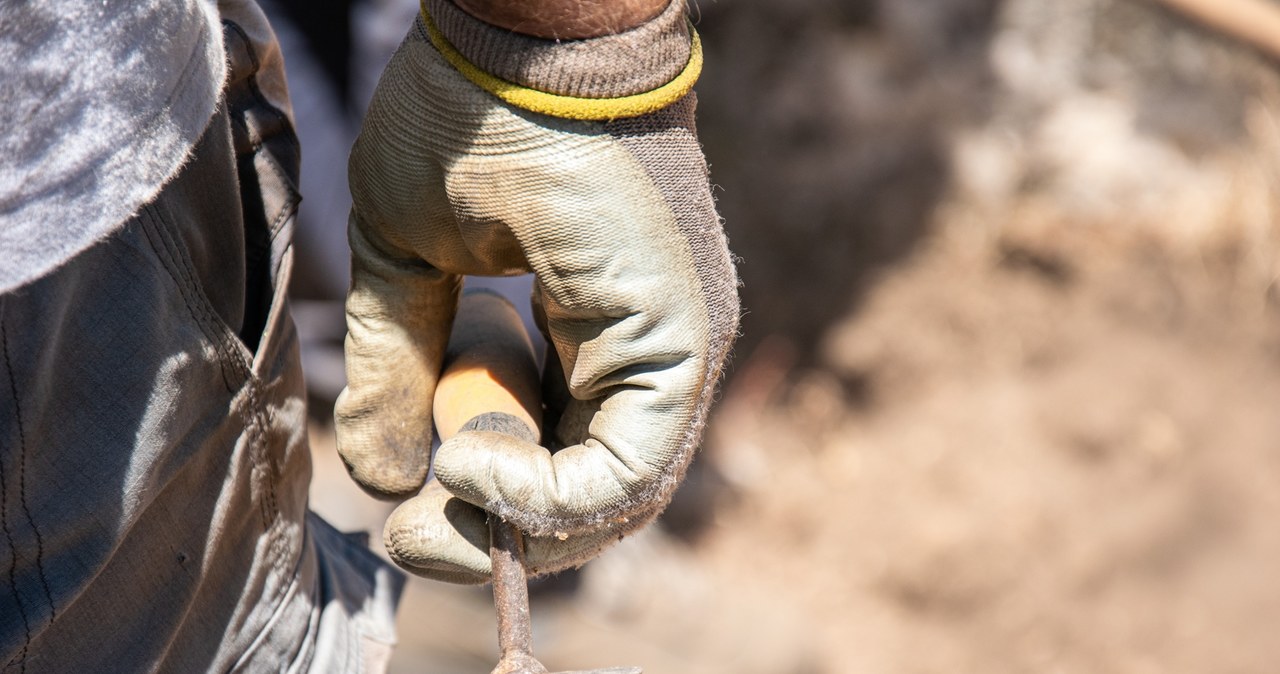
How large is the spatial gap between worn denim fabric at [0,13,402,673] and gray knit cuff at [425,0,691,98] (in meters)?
0.18

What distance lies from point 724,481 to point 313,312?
1.46 metres

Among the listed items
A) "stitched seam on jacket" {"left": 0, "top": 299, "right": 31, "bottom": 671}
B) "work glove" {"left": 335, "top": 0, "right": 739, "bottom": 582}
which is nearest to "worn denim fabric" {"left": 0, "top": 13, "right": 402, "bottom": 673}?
"stitched seam on jacket" {"left": 0, "top": 299, "right": 31, "bottom": 671}

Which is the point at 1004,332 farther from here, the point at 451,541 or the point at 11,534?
the point at 11,534

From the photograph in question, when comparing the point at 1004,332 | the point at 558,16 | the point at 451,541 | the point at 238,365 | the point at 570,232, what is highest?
the point at 558,16

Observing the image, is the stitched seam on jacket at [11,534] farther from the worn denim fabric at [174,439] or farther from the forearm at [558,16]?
the forearm at [558,16]

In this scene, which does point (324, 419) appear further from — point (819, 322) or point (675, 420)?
point (675, 420)

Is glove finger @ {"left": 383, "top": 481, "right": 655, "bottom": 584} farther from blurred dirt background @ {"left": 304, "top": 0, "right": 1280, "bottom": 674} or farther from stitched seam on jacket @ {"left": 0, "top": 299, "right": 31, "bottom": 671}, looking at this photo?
blurred dirt background @ {"left": 304, "top": 0, "right": 1280, "bottom": 674}

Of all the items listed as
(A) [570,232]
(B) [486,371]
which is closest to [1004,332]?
(B) [486,371]

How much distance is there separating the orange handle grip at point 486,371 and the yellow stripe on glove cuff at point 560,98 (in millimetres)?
235

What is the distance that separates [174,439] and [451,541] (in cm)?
19

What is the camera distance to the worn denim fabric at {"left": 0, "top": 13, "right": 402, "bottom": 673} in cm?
60

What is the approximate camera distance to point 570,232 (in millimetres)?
674

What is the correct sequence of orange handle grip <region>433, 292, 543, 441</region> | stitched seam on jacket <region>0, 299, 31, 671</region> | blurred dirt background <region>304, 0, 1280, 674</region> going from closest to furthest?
stitched seam on jacket <region>0, 299, 31, 671</region> < orange handle grip <region>433, 292, 543, 441</region> < blurred dirt background <region>304, 0, 1280, 674</region>

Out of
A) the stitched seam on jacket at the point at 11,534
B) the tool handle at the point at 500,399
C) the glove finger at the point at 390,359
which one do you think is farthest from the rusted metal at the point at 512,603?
the stitched seam on jacket at the point at 11,534
